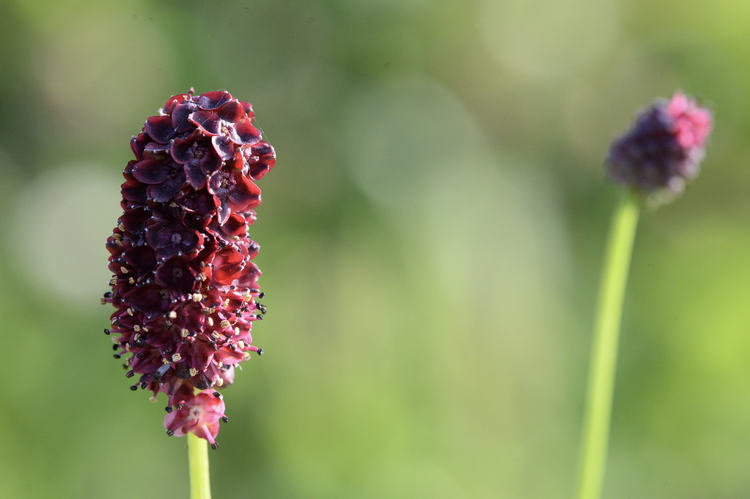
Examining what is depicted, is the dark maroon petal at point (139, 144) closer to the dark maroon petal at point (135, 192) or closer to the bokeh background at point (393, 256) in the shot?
the dark maroon petal at point (135, 192)

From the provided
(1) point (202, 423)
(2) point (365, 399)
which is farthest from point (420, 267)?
(1) point (202, 423)

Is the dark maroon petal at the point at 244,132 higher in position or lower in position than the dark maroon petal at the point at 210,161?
higher

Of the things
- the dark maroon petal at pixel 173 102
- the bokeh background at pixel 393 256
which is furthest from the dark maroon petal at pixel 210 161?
the bokeh background at pixel 393 256

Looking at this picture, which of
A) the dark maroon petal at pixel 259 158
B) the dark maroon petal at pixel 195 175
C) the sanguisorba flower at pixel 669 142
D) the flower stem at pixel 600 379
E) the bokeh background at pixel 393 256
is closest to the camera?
the dark maroon petal at pixel 195 175

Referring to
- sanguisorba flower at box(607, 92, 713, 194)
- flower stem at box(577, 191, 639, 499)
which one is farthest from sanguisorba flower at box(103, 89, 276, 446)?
sanguisorba flower at box(607, 92, 713, 194)

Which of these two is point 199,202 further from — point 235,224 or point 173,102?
point 173,102

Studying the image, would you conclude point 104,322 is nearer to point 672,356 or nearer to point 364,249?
point 364,249
